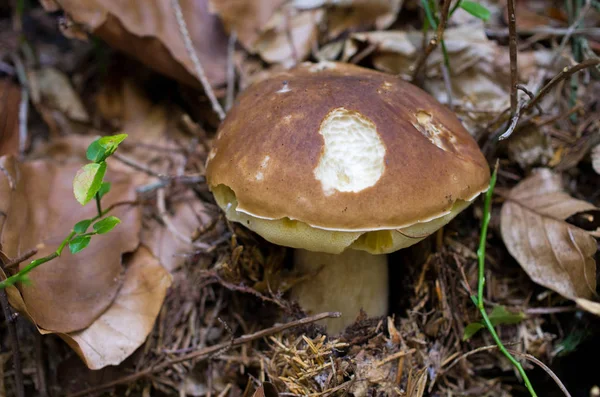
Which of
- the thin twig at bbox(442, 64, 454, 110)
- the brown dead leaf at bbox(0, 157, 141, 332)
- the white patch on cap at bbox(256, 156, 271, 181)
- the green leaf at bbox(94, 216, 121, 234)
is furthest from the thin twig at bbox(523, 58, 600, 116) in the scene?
the brown dead leaf at bbox(0, 157, 141, 332)

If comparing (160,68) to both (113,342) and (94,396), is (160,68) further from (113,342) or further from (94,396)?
(94,396)

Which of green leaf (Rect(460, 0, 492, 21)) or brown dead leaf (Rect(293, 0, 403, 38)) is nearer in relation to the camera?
green leaf (Rect(460, 0, 492, 21))

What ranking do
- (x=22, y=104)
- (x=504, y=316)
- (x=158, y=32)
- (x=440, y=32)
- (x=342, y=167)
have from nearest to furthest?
(x=342, y=167) → (x=504, y=316) → (x=440, y=32) → (x=158, y=32) → (x=22, y=104)

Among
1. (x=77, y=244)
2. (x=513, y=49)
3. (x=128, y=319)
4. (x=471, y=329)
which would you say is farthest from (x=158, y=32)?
(x=471, y=329)

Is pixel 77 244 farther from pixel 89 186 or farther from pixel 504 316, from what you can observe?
pixel 504 316

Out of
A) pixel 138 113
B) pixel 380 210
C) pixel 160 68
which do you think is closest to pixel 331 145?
pixel 380 210

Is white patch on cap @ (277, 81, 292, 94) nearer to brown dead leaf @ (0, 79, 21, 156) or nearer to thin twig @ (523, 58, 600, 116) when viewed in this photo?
thin twig @ (523, 58, 600, 116)

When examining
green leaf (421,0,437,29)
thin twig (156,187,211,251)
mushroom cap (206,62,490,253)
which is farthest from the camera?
thin twig (156,187,211,251)
